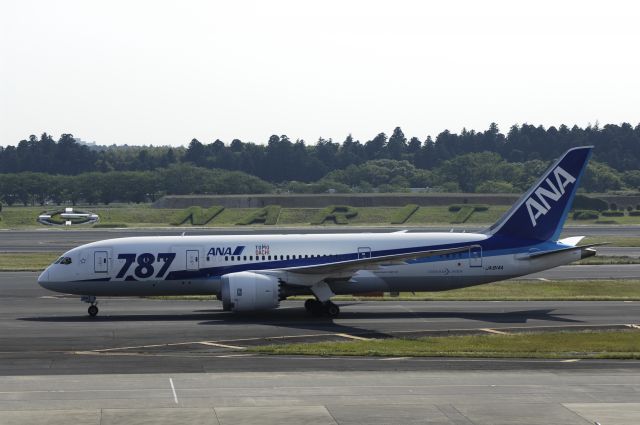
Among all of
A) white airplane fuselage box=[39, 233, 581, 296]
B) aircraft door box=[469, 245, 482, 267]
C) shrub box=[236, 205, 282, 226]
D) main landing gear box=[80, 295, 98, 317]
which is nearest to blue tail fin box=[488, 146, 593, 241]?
white airplane fuselage box=[39, 233, 581, 296]

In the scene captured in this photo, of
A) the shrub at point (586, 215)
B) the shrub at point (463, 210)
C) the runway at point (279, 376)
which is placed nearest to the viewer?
the runway at point (279, 376)

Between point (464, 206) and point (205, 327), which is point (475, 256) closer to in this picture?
point (205, 327)

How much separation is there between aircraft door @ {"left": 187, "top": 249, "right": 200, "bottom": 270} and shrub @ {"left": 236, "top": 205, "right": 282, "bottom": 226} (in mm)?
96291

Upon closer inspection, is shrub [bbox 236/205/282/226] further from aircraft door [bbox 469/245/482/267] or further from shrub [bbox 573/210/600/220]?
aircraft door [bbox 469/245/482/267]

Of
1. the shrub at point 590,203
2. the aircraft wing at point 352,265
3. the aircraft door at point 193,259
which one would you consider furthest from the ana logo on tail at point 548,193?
the shrub at point 590,203

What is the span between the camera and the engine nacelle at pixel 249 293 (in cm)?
4334

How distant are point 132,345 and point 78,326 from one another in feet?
20.8

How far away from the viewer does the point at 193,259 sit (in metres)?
45.6

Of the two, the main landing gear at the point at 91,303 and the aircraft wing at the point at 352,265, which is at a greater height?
the aircraft wing at the point at 352,265

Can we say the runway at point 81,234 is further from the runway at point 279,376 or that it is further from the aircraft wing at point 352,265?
the runway at point 279,376

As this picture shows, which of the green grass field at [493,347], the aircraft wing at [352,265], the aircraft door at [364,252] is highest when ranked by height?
the aircraft door at [364,252]

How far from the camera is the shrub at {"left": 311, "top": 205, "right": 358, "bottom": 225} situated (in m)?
146

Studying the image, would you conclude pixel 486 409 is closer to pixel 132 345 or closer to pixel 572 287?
pixel 132 345

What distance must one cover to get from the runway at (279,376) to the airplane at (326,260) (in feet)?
4.91
